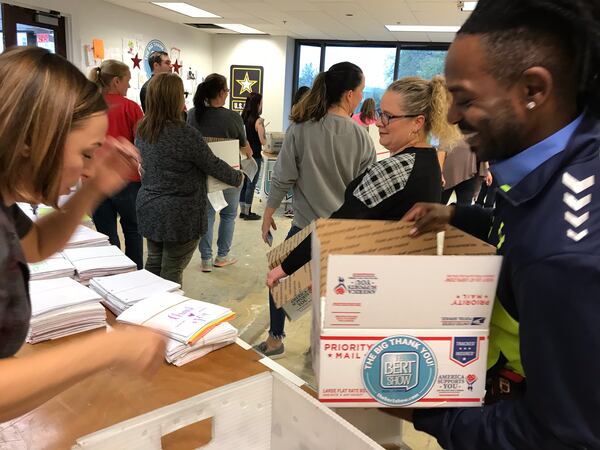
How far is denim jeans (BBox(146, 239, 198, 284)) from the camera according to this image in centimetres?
269

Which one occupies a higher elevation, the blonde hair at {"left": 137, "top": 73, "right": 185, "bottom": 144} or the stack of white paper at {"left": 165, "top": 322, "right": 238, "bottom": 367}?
the blonde hair at {"left": 137, "top": 73, "right": 185, "bottom": 144}

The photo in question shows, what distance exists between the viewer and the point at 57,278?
1.72 m

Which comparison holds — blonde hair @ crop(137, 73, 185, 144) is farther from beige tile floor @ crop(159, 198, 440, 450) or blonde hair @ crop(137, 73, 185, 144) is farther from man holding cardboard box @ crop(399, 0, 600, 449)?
man holding cardboard box @ crop(399, 0, 600, 449)

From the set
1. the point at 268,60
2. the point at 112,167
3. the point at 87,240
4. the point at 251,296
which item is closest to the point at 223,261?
the point at 251,296

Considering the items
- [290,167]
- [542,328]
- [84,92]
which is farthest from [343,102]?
[542,328]

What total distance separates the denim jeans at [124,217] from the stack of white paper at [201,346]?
1.88 meters

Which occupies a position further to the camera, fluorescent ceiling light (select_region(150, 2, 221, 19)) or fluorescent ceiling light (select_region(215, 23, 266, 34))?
fluorescent ceiling light (select_region(215, 23, 266, 34))

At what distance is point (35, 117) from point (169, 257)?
199cm

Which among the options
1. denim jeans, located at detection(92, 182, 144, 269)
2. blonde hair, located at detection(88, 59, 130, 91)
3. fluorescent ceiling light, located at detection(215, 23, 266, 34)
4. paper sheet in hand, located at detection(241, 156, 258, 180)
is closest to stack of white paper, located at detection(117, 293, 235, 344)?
denim jeans, located at detection(92, 182, 144, 269)

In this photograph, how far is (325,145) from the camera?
7.70 ft

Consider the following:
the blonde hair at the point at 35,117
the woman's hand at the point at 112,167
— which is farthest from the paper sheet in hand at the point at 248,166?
the blonde hair at the point at 35,117

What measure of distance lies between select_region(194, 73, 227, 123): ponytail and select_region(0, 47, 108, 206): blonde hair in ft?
8.73

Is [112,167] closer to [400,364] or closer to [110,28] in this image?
[400,364]

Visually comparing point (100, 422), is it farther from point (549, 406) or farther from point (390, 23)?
point (390, 23)
